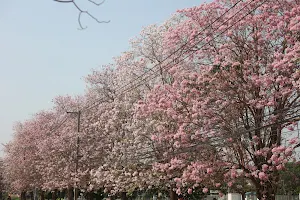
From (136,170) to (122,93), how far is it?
6.52m

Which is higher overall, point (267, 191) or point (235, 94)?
point (235, 94)

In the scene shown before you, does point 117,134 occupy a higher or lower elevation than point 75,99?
lower

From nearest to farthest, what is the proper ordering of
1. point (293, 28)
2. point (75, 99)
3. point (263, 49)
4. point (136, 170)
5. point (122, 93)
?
1. point (293, 28)
2. point (263, 49)
3. point (136, 170)
4. point (122, 93)
5. point (75, 99)

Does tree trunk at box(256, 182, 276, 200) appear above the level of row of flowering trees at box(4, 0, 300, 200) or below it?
below

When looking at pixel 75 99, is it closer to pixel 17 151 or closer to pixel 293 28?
pixel 17 151

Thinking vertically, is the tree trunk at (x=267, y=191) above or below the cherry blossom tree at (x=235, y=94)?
below

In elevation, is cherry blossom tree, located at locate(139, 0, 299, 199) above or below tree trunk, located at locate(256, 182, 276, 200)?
above

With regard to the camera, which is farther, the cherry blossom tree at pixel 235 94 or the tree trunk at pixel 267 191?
the tree trunk at pixel 267 191

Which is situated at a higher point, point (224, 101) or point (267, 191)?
point (224, 101)

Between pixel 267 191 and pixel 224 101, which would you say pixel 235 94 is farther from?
pixel 267 191

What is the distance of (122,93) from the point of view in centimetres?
3278

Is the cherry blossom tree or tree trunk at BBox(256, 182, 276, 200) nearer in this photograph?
the cherry blossom tree

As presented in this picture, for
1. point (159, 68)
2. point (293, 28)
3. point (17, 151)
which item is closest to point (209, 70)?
point (293, 28)

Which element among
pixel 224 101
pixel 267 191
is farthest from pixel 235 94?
pixel 267 191
